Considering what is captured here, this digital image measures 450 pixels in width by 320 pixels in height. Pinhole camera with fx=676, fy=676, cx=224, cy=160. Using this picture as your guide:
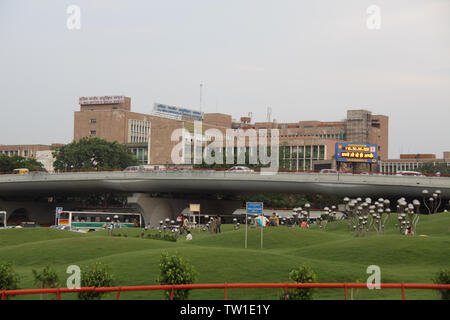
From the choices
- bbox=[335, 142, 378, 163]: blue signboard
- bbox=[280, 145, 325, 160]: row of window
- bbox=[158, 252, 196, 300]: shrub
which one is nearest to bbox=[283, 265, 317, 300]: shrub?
bbox=[158, 252, 196, 300]: shrub

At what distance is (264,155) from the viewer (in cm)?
16362

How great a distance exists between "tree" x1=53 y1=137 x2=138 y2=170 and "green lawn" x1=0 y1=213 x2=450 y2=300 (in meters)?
113

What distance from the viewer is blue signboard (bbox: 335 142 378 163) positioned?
99062 millimetres

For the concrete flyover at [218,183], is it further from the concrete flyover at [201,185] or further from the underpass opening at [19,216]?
the underpass opening at [19,216]

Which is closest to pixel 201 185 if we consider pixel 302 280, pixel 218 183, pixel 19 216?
pixel 218 183

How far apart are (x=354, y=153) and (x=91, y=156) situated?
7951 centimetres

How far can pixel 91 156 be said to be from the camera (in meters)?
161

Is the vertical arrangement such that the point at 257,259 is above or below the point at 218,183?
below

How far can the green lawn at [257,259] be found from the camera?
102ft
